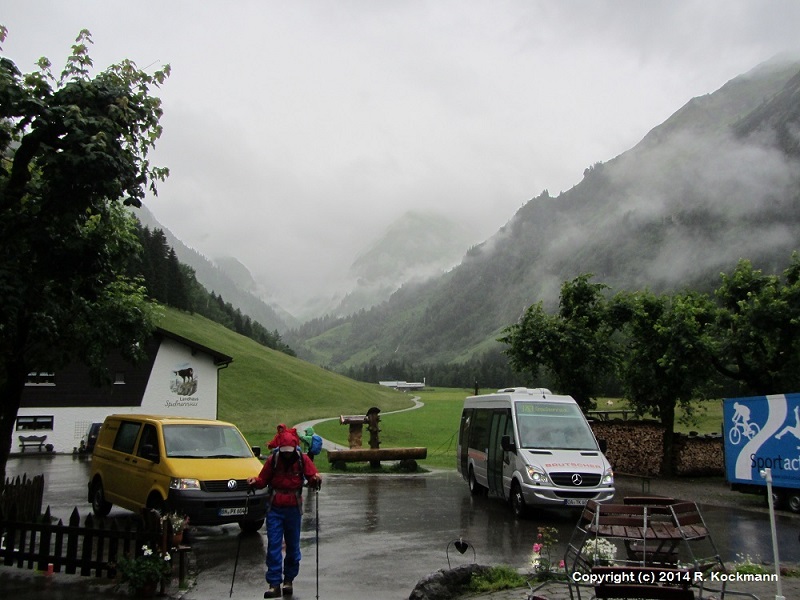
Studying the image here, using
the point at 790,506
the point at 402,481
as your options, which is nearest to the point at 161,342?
the point at 402,481

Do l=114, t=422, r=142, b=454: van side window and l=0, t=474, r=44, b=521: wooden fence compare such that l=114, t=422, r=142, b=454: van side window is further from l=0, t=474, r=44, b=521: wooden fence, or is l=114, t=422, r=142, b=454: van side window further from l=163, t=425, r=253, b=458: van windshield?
l=0, t=474, r=44, b=521: wooden fence

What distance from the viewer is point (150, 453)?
12.8 meters

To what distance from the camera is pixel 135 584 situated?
8.44m

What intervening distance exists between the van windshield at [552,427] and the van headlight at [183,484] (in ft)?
22.9

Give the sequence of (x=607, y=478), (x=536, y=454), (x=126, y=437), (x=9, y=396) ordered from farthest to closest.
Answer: (x=536, y=454) < (x=607, y=478) < (x=126, y=437) < (x=9, y=396)

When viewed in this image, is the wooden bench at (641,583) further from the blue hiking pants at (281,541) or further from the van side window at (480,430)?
the van side window at (480,430)

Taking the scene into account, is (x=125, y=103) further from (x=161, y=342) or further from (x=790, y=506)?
(x=161, y=342)

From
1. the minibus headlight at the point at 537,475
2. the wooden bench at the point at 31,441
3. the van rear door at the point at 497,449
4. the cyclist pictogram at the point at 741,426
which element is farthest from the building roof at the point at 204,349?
the minibus headlight at the point at 537,475

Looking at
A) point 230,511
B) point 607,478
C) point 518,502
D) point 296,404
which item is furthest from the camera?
point 296,404

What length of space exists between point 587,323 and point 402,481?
9.80 meters

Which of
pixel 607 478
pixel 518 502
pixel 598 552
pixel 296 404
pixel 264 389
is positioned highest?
pixel 264 389

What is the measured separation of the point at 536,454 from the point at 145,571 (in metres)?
8.92

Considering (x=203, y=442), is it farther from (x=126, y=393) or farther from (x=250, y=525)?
(x=126, y=393)

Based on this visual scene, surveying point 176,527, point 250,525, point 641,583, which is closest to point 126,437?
point 250,525
